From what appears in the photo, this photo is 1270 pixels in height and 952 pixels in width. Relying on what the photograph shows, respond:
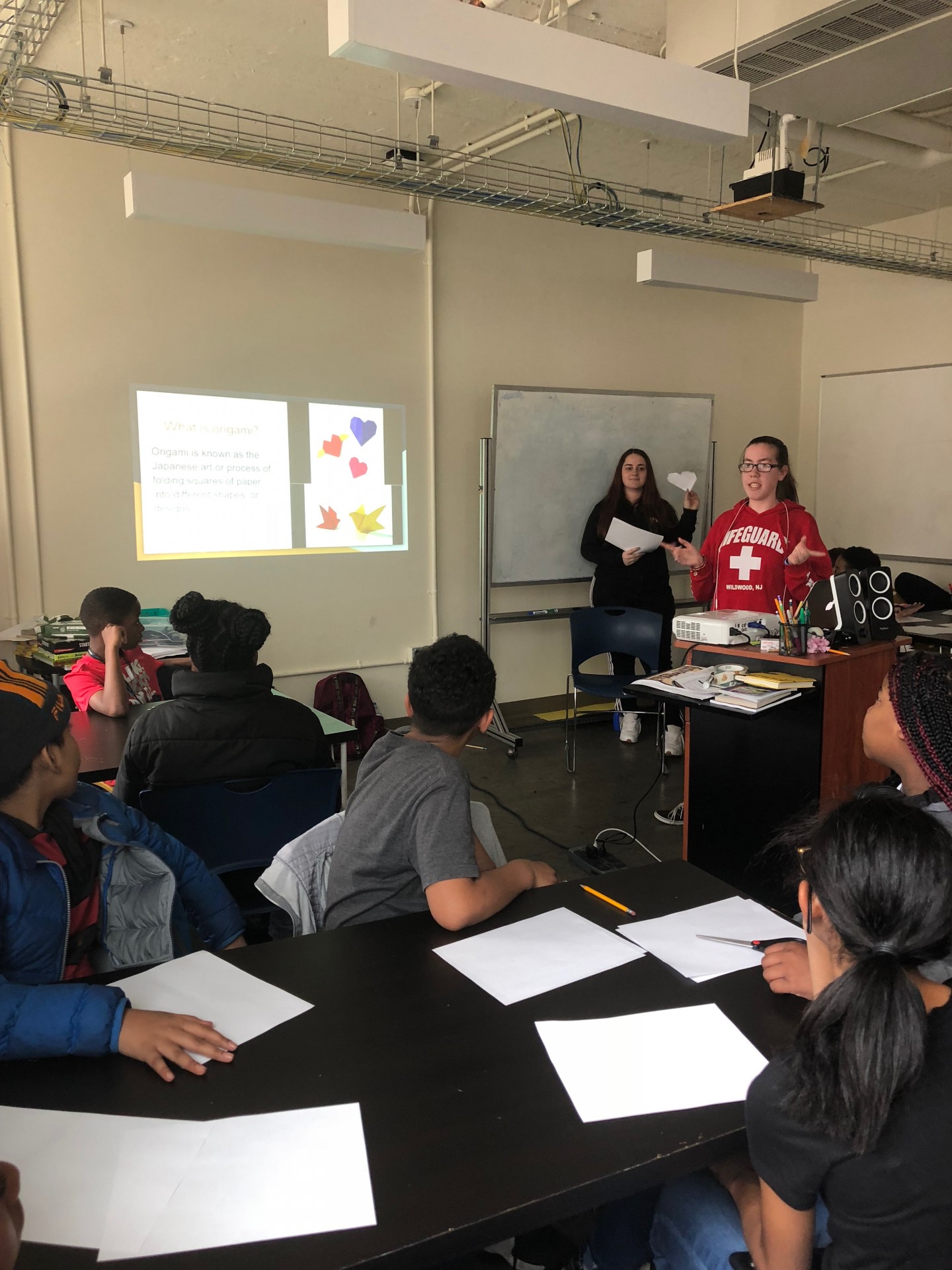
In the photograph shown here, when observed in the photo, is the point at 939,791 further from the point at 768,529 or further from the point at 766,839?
the point at 768,529

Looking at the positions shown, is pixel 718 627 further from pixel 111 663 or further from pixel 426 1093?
pixel 426 1093

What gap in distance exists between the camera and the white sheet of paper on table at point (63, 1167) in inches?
33.4

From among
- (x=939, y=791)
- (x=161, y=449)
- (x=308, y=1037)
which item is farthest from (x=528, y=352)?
(x=308, y=1037)

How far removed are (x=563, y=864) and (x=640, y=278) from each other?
9.19ft

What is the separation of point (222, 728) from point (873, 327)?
5.58m

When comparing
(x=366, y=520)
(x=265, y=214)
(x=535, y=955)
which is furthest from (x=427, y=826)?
(x=366, y=520)

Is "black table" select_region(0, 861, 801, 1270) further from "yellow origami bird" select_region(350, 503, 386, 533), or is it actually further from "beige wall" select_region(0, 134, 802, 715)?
"yellow origami bird" select_region(350, 503, 386, 533)

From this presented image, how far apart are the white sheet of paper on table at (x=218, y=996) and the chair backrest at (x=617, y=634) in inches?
141

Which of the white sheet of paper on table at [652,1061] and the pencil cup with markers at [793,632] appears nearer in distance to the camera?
the white sheet of paper on table at [652,1061]

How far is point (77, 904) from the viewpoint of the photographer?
146 cm

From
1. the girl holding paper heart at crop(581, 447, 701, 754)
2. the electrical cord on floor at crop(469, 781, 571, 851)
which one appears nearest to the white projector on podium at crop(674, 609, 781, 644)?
the electrical cord on floor at crop(469, 781, 571, 851)

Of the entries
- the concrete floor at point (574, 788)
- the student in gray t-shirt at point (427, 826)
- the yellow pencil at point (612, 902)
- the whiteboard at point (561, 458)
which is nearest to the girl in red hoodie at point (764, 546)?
the concrete floor at point (574, 788)

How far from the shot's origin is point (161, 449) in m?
4.47

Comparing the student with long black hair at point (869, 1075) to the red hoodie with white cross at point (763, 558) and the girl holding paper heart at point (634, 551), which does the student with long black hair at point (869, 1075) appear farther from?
the girl holding paper heart at point (634, 551)
